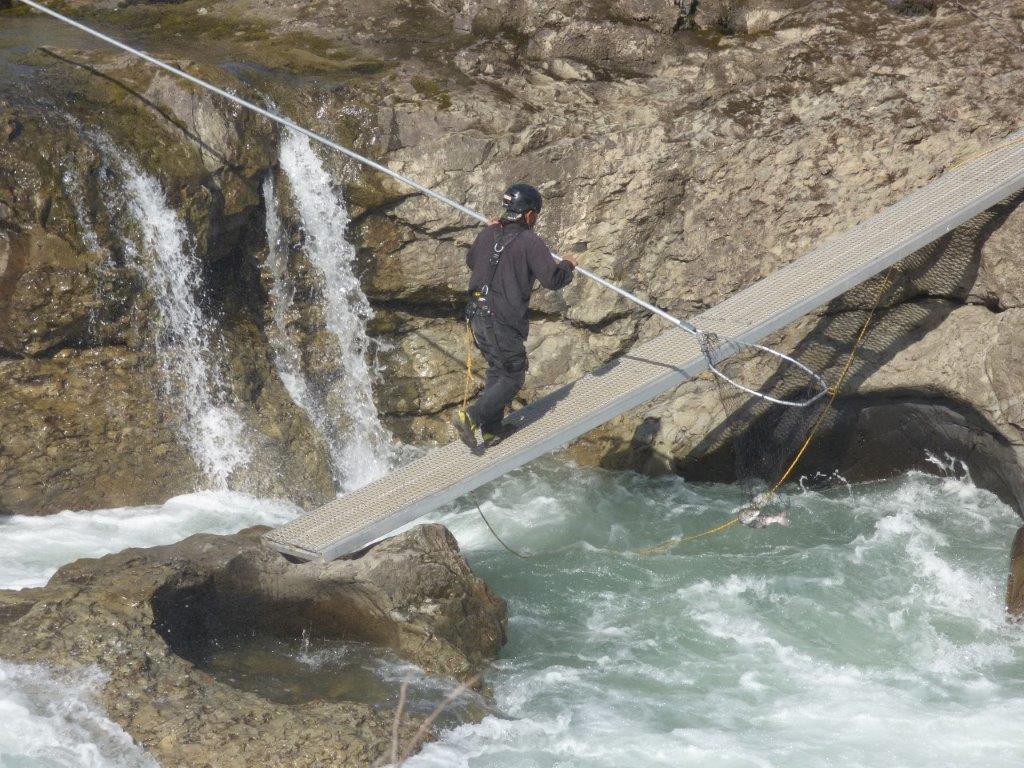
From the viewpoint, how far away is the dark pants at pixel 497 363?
7473mm

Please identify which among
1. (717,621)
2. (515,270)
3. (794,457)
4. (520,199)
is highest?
(520,199)

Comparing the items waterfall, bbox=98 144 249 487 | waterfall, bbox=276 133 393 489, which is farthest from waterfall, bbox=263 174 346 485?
waterfall, bbox=98 144 249 487

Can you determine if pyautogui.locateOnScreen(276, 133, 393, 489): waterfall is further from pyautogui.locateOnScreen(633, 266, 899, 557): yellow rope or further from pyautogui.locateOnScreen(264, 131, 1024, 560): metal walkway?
pyautogui.locateOnScreen(633, 266, 899, 557): yellow rope

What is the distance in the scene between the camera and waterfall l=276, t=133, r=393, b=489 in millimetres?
10195

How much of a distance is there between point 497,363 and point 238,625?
2338mm

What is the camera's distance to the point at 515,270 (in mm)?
7297

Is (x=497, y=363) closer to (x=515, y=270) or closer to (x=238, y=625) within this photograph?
(x=515, y=270)

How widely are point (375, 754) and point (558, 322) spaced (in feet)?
18.8

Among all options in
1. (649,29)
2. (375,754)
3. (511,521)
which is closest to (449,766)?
(375,754)

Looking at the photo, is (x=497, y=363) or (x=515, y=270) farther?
(x=497, y=363)

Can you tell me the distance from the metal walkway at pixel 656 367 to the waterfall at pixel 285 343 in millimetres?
2627

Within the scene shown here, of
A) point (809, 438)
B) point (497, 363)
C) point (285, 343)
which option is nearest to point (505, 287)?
point (497, 363)

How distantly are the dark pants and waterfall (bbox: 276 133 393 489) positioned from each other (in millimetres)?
3088

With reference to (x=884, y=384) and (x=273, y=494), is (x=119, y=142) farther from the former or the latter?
(x=884, y=384)
